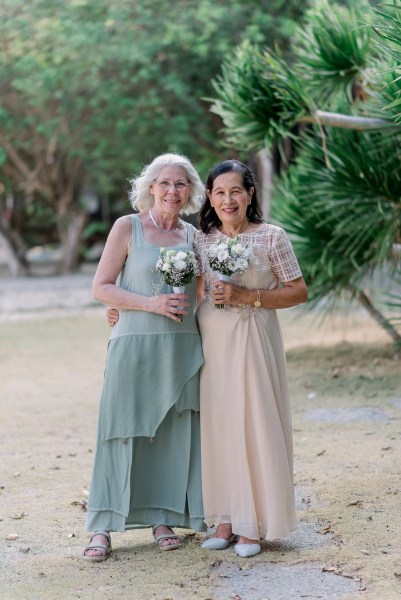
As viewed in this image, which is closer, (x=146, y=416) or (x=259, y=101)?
(x=146, y=416)

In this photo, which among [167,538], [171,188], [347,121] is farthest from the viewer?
[347,121]

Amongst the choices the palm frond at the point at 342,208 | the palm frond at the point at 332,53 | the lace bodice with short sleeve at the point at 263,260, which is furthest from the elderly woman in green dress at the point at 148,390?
the palm frond at the point at 342,208

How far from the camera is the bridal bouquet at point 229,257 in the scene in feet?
15.0

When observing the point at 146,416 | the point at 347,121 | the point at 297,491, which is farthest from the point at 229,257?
the point at 347,121

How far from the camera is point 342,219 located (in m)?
9.34

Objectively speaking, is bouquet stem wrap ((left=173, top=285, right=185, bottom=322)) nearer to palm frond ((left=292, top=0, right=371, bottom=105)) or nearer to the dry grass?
the dry grass

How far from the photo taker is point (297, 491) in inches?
238

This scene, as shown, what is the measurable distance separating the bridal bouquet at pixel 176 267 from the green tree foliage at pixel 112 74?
1294 centimetres

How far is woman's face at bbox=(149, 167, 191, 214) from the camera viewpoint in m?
4.80

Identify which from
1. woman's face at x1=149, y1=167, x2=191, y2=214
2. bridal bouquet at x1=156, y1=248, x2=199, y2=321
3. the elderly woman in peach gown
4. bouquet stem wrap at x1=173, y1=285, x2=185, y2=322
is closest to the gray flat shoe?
the elderly woman in peach gown

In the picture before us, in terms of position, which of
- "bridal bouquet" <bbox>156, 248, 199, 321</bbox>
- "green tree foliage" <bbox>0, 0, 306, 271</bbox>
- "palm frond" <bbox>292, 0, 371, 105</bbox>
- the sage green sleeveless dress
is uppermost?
"green tree foliage" <bbox>0, 0, 306, 271</bbox>

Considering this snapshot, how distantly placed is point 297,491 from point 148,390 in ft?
5.42

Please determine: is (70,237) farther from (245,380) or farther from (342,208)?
(245,380)

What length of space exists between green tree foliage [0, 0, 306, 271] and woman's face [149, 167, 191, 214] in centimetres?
1261
